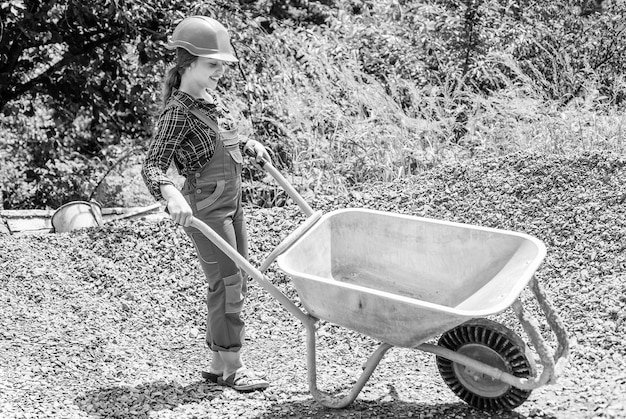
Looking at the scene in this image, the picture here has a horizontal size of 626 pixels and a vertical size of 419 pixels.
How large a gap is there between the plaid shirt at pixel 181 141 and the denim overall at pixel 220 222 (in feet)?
0.09

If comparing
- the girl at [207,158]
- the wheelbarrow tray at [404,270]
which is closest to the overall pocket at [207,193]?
the girl at [207,158]

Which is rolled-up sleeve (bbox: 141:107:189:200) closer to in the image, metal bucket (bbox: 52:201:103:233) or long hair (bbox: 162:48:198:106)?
long hair (bbox: 162:48:198:106)

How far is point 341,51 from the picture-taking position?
265 inches

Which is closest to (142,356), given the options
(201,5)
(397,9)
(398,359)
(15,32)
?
(398,359)

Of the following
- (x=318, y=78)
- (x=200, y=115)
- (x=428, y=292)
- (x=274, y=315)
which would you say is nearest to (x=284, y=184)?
(x=200, y=115)

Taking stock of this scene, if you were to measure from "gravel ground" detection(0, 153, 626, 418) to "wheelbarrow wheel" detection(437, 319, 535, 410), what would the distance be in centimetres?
7

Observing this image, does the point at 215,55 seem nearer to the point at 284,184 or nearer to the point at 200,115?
the point at 200,115

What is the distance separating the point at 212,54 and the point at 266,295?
172 centimetres

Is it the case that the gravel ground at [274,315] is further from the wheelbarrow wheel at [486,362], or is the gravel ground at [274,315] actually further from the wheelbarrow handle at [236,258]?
the wheelbarrow handle at [236,258]

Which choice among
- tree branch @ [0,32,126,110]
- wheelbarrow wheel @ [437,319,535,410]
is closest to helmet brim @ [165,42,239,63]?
wheelbarrow wheel @ [437,319,535,410]

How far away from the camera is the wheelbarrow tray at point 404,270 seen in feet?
8.64

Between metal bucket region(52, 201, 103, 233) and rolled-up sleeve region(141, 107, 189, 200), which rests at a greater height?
rolled-up sleeve region(141, 107, 189, 200)

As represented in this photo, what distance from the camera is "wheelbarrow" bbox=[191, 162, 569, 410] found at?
8.63 feet

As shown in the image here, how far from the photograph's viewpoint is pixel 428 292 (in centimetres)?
323
